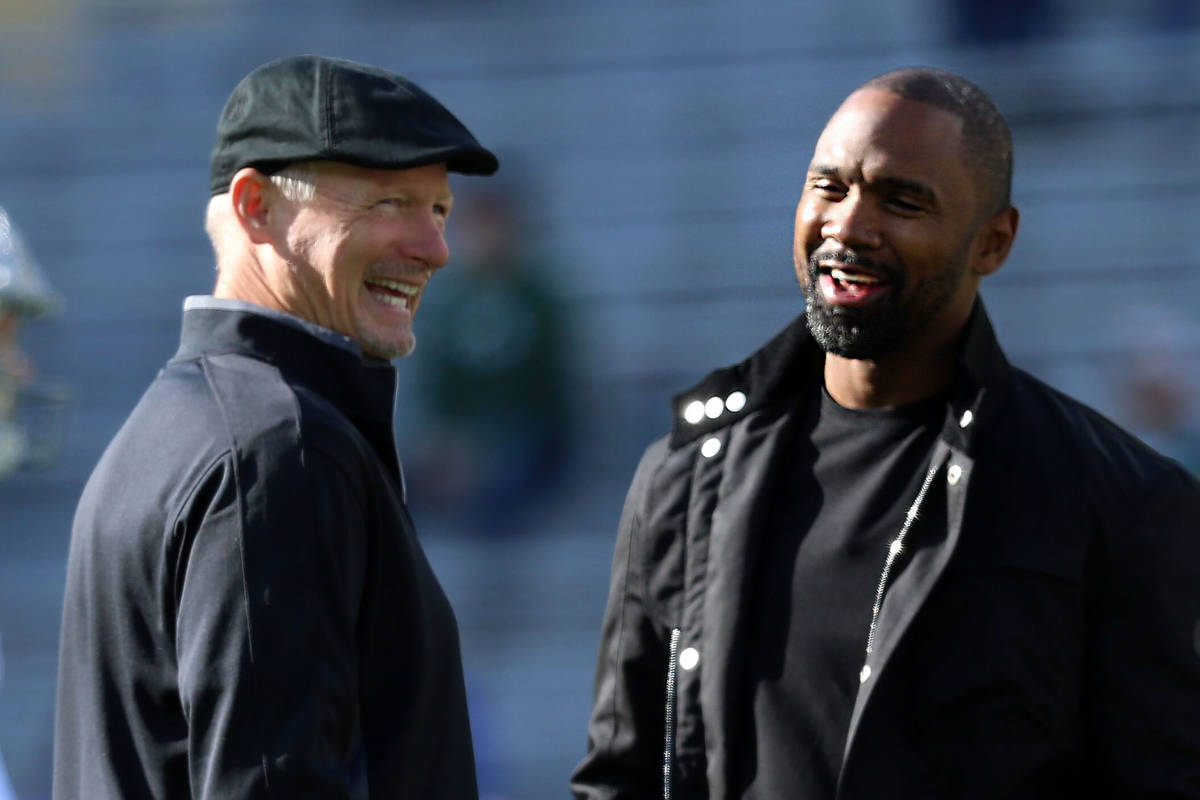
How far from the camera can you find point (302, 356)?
6.94 ft

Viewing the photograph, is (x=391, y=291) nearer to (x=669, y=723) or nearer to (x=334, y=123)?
(x=334, y=123)

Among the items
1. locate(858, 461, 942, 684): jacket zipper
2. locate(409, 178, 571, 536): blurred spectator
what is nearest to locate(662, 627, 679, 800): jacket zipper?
locate(858, 461, 942, 684): jacket zipper

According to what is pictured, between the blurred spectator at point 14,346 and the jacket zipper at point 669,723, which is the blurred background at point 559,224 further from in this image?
the jacket zipper at point 669,723

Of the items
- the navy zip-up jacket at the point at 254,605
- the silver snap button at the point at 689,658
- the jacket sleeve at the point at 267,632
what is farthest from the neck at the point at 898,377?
Answer: the jacket sleeve at the point at 267,632

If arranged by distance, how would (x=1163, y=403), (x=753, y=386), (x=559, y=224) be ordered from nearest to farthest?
(x=753, y=386)
(x=1163, y=403)
(x=559, y=224)

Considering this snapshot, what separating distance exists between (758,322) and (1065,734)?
5.21 meters

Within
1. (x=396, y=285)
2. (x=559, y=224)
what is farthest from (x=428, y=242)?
(x=559, y=224)

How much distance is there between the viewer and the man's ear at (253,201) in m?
2.15

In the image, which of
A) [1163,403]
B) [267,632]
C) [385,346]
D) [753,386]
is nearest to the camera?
[267,632]

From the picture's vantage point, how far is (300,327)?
6.97 feet

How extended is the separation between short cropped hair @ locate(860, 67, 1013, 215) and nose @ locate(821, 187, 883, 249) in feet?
0.44

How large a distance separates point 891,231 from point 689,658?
0.55m

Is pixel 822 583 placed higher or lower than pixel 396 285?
lower

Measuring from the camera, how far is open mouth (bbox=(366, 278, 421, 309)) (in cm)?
224
